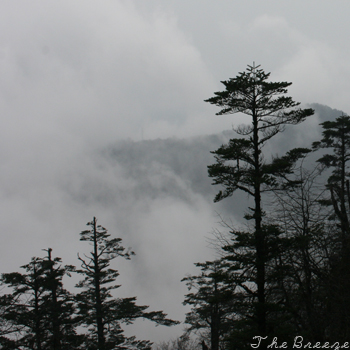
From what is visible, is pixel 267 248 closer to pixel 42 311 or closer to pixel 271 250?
pixel 271 250

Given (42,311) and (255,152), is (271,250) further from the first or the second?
(42,311)

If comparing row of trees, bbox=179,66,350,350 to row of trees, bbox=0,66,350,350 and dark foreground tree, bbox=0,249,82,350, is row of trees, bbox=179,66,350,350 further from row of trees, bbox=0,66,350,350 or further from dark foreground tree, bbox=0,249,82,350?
dark foreground tree, bbox=0,249,82,350

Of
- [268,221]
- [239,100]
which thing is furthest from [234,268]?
[239,100]

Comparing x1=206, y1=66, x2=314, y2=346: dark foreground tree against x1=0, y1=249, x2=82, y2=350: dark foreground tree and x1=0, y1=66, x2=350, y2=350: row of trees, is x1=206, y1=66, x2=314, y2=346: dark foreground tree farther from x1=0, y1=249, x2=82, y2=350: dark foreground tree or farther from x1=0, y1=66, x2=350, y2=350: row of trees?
x1=0, y1=249, x2=82, y2=350: dark foreground tree

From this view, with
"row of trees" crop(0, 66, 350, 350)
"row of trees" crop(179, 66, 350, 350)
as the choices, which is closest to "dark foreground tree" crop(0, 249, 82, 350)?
"row of trees" crop(0, 66, 350, 350)

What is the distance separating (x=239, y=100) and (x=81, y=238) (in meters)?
16.1

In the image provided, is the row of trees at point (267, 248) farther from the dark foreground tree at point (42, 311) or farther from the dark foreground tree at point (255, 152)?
the dark foreground tree at point (42, 311)

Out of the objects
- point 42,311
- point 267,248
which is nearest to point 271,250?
point 267,248

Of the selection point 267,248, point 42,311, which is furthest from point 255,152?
point 42,311

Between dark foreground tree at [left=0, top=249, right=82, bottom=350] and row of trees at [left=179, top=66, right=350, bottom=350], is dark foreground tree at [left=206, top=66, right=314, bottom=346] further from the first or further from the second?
dark foreground tree at [left=0, top=249, right=82, bottom=350]

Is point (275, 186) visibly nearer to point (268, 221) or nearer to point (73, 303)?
point (268, 221)

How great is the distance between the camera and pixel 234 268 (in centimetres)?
1306

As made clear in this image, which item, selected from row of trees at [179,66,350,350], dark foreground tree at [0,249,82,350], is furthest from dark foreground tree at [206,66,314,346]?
dark foreground tree at [0,249,82,350]

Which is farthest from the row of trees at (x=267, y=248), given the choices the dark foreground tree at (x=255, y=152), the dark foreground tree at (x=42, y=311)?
the dark foreground tree at (x=42, y=311)
